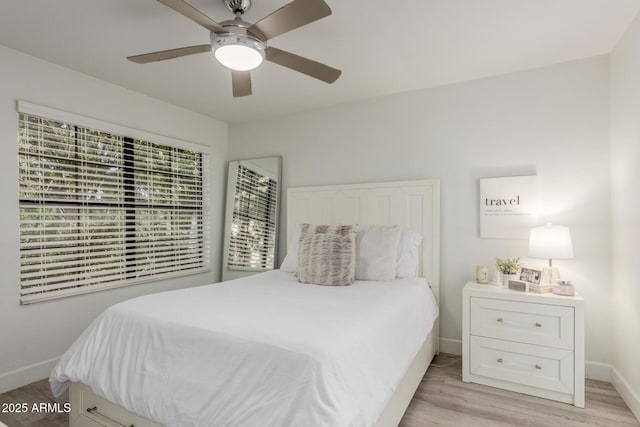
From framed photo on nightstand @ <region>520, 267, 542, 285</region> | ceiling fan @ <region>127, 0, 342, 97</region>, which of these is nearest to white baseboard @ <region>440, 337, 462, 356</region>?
framed photo on nightstand @ <region>520, 267, 542, 285</region>

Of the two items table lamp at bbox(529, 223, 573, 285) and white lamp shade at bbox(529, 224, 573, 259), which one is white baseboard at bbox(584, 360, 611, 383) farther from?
white lamp shade at bbox(529, 224, 573, 259)

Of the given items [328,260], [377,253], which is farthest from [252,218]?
[377,253]

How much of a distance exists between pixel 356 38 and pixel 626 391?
2.94m

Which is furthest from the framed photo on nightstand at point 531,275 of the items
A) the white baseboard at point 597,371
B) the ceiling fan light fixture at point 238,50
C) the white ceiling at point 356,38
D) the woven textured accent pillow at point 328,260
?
the ceiling fan light fixture at point 238,50

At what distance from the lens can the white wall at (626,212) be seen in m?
2.11

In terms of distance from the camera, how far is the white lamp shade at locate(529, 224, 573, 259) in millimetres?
2367

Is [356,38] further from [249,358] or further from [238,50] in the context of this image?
[249,358]

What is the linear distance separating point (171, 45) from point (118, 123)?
3.87 ft

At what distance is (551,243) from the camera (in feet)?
7.86

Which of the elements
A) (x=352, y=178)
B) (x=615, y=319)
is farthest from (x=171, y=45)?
(x=615, y=319)

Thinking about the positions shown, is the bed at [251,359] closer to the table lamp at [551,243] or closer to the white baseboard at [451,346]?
the white baseboard at [451,346]

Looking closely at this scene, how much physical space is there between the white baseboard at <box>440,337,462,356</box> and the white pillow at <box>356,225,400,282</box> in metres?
0.87

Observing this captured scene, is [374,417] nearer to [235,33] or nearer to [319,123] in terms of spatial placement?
[235,33]

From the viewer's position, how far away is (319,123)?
150 inches
